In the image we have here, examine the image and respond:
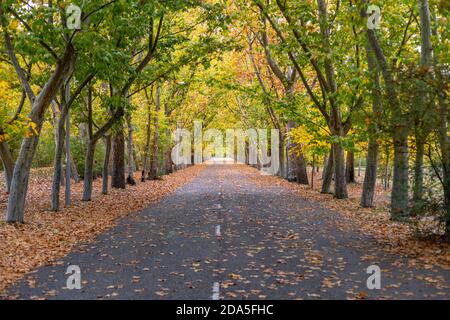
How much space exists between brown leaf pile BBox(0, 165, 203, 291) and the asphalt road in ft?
1.47

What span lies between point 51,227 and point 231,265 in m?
6.95

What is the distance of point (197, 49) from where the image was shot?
20328 millimetres

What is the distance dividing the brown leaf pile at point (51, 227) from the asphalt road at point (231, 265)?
0.45m

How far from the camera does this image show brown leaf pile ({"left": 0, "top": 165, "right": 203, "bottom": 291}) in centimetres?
976

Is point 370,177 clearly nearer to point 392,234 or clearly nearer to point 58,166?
point 392,234

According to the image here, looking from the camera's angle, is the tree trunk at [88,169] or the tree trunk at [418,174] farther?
the tree trunk at [88,169]

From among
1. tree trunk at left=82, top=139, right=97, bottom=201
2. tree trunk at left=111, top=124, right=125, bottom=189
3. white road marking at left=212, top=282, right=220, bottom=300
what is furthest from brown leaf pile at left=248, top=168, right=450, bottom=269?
tree trunk at left=111, top=124, right=125, bottom=189

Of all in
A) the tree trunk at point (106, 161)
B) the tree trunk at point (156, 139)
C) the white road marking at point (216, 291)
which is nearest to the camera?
the white road marking at point (216, 291)

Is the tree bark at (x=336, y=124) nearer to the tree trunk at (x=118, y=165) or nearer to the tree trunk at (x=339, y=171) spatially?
the tree trunk at (x=339, y=171)

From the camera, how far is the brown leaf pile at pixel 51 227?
976 centimetres

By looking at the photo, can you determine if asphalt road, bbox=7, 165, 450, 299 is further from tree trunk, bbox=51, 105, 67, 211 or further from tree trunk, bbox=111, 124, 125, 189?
tree trunk, bbox=111, 124, 125, 189

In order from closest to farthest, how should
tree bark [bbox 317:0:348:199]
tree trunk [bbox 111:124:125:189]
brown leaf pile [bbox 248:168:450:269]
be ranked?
brown leaf pile [bbox 248:168:450:269], tree bark [bbox 317:0:348:199], tree trunk [bbox 111:124:125:189]

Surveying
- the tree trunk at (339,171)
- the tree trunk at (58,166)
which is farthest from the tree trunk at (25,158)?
the tree trunk at (339,171)

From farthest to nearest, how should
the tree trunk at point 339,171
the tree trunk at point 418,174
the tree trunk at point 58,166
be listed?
1. the tree trunk at point 339,171
2. the tree trunk at point 58,166
3. the tree trunk at point 418,174
